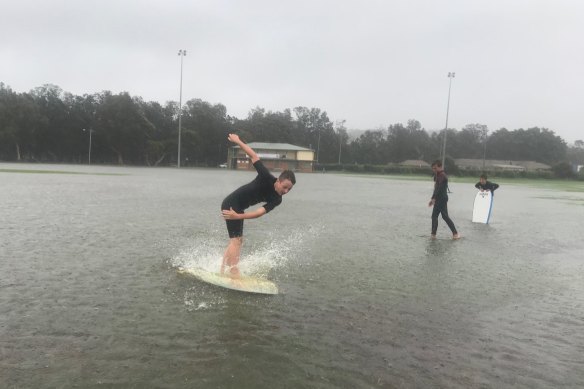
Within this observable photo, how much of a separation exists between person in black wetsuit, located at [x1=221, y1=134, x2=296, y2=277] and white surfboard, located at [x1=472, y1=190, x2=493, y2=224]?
1207 centimetres

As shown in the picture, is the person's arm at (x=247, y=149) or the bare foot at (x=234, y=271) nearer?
the person's arm at (x=247, y=149)

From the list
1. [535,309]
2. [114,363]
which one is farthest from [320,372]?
[535,309]

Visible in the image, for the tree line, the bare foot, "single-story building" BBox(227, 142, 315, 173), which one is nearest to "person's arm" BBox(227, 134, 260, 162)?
the bare foot

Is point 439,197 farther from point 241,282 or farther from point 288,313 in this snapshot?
point 288,313

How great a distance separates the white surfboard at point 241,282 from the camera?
6852 millimetres

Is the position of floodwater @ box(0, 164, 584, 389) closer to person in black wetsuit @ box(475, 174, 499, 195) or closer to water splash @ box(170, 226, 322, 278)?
water splash @ box(170, 226, 322, 278)

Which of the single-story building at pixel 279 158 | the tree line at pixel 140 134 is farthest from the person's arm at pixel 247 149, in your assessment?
the tree line at pixel 140 134

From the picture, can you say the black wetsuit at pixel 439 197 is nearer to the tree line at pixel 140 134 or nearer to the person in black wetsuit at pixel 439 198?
the person in black wetsuit at pixel 439 198

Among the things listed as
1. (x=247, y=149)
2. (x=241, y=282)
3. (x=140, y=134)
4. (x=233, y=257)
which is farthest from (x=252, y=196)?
(x=140, y=134)

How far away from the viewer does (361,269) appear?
8773mm

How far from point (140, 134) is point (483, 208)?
324 feet

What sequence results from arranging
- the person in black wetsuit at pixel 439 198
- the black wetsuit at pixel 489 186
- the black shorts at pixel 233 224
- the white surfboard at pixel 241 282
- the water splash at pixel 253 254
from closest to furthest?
the white surfboard at pixel 241 282 < the black shorts at pixel 233 224 < the water splash at pixel 253 254 < the person in black wetsuit at pixel 439 198 < the black wetsuit at pixel 489 186

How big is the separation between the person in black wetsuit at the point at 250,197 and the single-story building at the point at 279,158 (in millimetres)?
92559

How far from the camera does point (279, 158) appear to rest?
337ft
